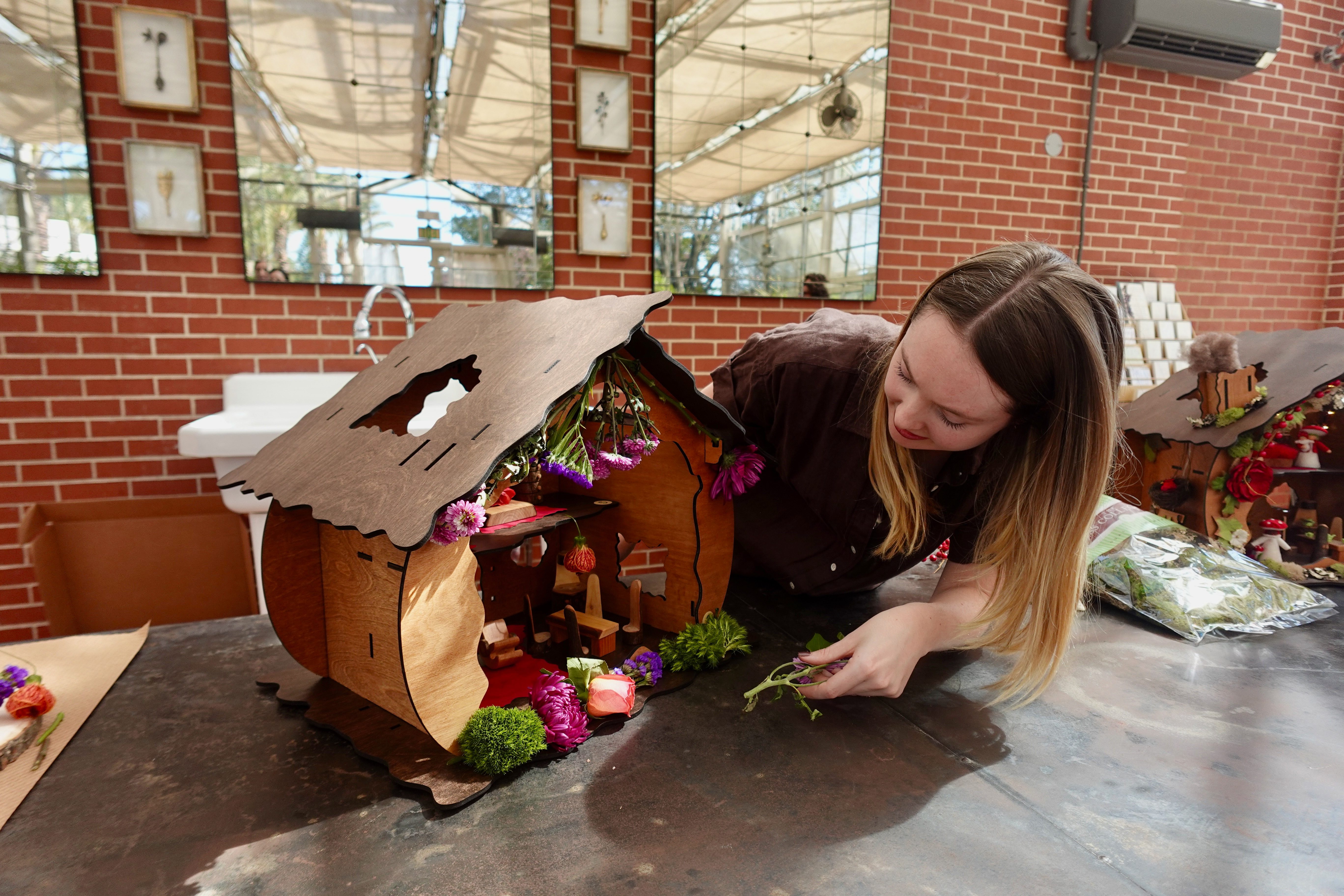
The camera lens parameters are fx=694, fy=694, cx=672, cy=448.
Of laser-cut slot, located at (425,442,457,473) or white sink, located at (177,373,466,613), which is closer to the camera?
laser-cut slot, located at (425,442,457,473)

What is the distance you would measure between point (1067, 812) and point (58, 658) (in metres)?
1.26

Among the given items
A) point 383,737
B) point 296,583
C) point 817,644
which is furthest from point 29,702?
point 817,644

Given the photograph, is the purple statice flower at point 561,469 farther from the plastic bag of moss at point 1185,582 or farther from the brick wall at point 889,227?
the brick wall at point 889,227

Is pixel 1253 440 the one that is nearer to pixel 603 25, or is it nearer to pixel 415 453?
pixel 415 453

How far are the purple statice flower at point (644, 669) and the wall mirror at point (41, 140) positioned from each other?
204 centimetres

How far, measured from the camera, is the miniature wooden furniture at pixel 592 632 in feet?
3.16

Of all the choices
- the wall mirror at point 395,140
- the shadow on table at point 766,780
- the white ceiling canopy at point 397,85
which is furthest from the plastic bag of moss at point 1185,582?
the white ceiling canopy at point 397,85

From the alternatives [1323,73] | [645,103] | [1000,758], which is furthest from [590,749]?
[1323,73]

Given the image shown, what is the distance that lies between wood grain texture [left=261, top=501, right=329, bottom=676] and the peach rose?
350 mm

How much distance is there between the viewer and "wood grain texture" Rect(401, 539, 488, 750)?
691mm

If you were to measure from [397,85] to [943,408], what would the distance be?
2.01m

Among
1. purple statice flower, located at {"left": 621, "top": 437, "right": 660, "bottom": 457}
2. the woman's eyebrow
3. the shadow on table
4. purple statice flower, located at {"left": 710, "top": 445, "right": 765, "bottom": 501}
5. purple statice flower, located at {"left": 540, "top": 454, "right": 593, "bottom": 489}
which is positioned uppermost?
the woman's eyebrow

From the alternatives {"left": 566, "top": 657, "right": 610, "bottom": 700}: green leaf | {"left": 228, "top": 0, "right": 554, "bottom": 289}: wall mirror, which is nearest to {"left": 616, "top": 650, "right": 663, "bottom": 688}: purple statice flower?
{"left": 566, "top": 657, "right": 610, "bottom": 700}: green leaf

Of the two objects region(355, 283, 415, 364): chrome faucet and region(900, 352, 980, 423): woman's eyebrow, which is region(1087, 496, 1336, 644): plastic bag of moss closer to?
region(900, 352, 980, 423): woman's eyebrow
